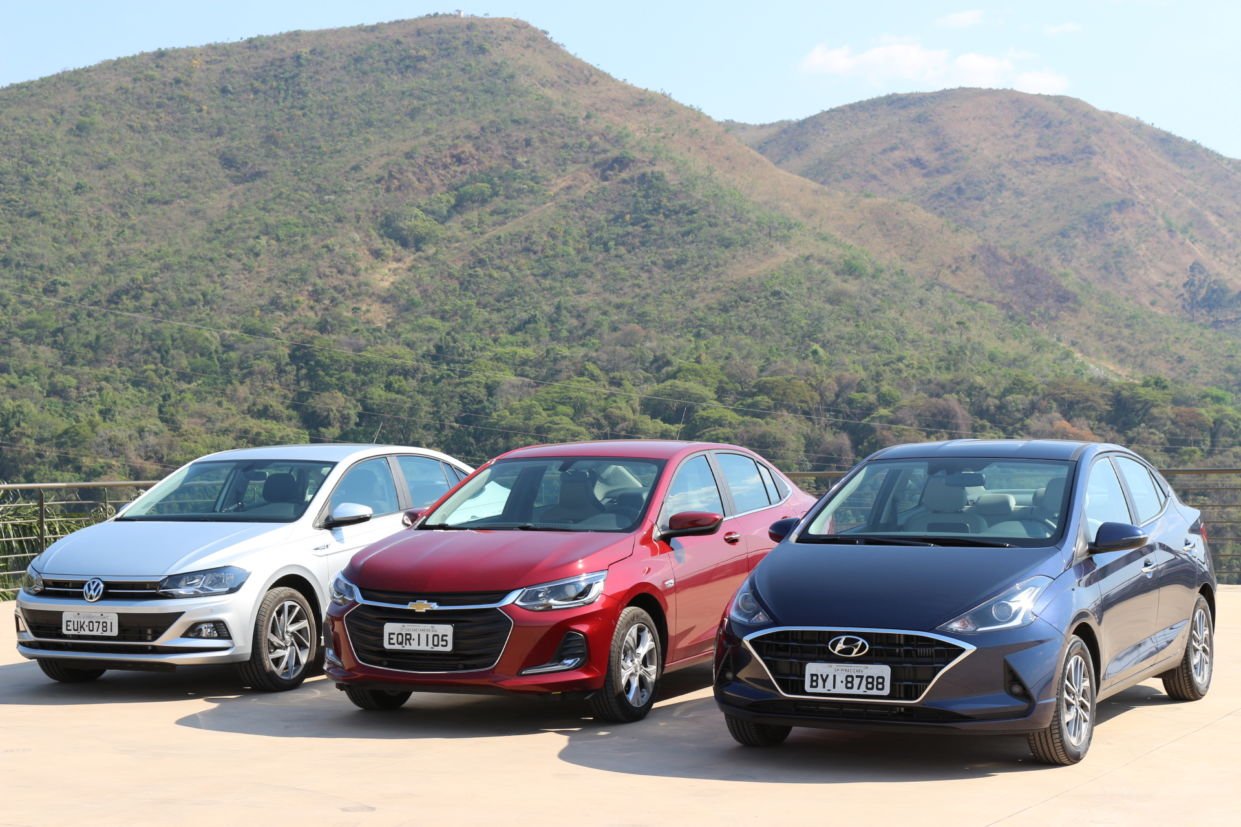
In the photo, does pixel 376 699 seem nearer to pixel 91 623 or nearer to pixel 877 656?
pixel 91 623

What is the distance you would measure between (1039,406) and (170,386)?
4991 centimetres

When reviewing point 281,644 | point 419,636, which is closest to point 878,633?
point 419,636

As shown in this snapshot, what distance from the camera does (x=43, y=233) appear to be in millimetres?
123875

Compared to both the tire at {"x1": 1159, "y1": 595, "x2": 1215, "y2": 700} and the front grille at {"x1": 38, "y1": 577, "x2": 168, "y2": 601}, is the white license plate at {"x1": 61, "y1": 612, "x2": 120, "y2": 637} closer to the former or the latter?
the front grille at {"x1": 38, "y1": 577, "x2": 168, "y2": 601}

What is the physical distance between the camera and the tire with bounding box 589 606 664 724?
797 centimetres

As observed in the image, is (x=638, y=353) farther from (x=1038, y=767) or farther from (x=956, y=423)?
(x=1038, y=767)

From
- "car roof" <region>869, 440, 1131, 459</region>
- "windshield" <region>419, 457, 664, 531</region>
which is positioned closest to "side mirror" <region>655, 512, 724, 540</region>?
"windshield" <region>419, 457, 664, 531</region>

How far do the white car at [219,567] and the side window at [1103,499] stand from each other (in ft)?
14.3

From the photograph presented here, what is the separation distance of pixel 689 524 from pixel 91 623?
355cm

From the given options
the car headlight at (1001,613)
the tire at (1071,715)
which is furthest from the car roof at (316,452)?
the tire at (1071,715)

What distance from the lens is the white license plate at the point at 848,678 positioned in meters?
6.63

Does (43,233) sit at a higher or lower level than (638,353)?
higher

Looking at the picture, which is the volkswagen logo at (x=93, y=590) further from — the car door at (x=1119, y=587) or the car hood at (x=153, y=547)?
the car door at (x=1119, y=587)

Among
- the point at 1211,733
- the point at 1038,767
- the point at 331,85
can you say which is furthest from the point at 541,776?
the point at 331,85
